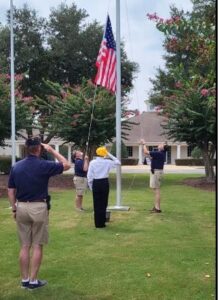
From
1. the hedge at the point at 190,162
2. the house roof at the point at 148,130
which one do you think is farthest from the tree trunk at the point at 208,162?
the house roof at the point at 148,130

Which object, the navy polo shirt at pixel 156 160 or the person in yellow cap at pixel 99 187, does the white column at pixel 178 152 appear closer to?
the navy polo shirt at pixel 156 160

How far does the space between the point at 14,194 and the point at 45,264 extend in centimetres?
169

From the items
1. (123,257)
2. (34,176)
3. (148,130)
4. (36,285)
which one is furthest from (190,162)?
(34,176)

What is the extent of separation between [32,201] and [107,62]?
826 centimetres

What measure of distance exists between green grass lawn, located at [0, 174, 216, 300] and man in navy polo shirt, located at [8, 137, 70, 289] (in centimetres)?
38

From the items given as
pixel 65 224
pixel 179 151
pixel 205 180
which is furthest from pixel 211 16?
pixel 179 151

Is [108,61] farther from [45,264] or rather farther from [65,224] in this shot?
[45,264]

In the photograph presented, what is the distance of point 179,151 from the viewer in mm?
57906

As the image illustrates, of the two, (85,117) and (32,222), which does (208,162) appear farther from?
(32,222)

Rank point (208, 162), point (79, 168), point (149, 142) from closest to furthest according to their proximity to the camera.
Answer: point (79, 168)
point (208, 162)
point (149, 142)

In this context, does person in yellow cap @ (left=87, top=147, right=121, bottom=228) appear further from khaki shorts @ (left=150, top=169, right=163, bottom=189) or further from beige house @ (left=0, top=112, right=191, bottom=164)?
beige house @ (left=0, top=112, right=191, bottom=164)

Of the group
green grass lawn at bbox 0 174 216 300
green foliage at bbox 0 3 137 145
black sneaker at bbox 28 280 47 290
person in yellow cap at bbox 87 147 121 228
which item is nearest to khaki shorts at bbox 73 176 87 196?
green grass lawn at bbox 0 174 216 300

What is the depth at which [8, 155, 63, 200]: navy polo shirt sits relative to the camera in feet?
21.3

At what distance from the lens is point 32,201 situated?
6512 millimetres
